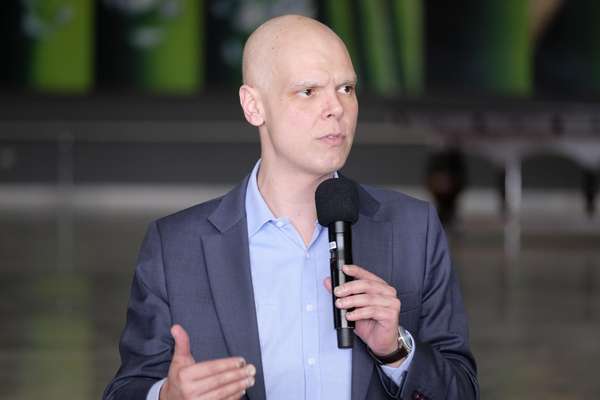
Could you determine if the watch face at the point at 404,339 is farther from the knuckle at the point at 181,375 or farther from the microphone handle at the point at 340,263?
the knuckle at the point at 181,375

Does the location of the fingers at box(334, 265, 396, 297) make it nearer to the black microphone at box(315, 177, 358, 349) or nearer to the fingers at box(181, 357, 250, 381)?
the black microphone at box(315, 177, 358, 349)

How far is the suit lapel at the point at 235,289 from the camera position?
1.29 m

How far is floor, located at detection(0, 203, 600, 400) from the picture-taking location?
3.38 metres

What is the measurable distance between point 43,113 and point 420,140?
3921 mm

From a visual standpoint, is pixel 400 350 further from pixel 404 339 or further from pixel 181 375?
pixel 181 375

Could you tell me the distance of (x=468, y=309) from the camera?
4.75m

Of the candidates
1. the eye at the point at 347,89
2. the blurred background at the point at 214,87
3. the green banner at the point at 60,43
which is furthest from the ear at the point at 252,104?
the green banner at the point at 60,43

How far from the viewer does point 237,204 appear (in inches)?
54.0

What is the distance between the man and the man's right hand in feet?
0.36

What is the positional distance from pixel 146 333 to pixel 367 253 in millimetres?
262

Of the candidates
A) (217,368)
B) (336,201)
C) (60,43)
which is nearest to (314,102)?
(336,201)

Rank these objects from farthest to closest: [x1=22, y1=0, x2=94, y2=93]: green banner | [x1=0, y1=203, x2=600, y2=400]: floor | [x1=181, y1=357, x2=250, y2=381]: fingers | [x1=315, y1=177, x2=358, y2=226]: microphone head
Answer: [x1=22, y1=0, x2=94, y2=93]: green banner < [x1=0, y1=203, x2=600, y2=400]: floor < [x1=315, y1=177, x2=358, y2=226]: microphone head < [x1=181, y1=357, x2=250, y2=381]: fingers

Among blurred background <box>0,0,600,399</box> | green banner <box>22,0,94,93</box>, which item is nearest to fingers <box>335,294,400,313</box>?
blurred background <box>0,0,600,399</box>

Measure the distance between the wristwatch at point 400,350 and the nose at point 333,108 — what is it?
0.24 m
